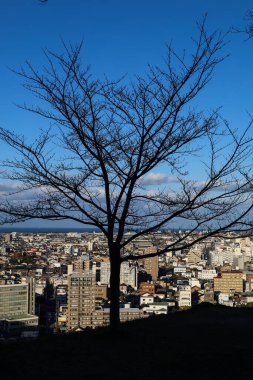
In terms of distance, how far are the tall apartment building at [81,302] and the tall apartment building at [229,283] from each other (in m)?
13.5

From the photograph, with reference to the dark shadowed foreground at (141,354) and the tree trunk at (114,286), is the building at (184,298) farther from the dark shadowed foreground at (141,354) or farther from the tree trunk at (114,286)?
the tree trunk at (114,286)

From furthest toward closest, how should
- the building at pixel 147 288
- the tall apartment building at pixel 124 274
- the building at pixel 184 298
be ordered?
the building at pixel 147 288
the tall apartment building at pixel 124 274
the building at pixel 184 298

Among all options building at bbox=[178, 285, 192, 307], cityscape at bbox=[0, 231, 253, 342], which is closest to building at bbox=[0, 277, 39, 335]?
cityscape at bbox=[0, 231, 253, 342]

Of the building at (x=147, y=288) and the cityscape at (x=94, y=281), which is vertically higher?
the cityscape at (x=94, y=281)

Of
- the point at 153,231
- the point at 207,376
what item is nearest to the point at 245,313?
the point at 153,231

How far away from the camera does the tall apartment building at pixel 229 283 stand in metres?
23.5

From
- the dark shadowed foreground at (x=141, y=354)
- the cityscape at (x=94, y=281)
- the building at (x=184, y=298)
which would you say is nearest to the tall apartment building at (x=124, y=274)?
the cityscape at (x=94, y=281)

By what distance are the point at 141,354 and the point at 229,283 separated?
2126 centimetres

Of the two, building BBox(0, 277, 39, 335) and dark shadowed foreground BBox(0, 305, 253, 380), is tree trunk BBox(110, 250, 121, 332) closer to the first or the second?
dark shadowed foreground BBox(0, 305, 253, 380)

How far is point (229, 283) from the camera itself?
24.0 m

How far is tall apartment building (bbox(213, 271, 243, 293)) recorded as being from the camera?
2348cm

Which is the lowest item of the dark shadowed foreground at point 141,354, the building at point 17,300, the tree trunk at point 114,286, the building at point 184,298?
the building at point 184,298

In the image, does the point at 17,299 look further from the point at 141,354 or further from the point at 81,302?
the point at 141,354

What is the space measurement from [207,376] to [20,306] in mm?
10292
